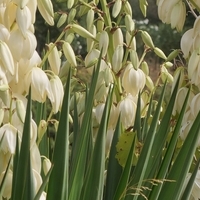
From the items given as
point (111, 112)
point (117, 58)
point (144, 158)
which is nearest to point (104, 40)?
point (117, 58)

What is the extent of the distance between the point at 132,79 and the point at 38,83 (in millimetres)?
244

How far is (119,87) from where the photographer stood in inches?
43.0

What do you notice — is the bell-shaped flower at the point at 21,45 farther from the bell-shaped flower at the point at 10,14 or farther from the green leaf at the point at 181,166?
the green leaf at the point at 181,166

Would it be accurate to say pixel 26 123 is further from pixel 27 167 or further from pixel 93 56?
pixel 93 56

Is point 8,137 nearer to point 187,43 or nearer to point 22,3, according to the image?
point 22,3

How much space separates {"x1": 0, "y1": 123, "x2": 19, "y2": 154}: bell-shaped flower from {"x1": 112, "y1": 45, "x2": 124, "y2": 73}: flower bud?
272 millimetres

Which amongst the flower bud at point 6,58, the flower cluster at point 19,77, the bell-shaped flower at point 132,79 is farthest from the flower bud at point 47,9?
the bell-shaped flower at point 132,79

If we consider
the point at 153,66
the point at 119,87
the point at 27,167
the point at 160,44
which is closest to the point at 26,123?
the point at 27,167

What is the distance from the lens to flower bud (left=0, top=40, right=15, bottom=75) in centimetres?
84

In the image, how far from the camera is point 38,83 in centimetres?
87

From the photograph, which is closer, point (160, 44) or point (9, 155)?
point (9, 155)

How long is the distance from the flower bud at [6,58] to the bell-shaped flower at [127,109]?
264mm

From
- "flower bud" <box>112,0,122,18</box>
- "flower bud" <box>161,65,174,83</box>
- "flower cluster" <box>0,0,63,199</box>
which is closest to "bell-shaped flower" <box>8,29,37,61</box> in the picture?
"flower cluster" <box>0,0,63,199</box>

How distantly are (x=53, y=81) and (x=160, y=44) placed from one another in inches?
229
